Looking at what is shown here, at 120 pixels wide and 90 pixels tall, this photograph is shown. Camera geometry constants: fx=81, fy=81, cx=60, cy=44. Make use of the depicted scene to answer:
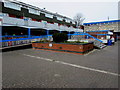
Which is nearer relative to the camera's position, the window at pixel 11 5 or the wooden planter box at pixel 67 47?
the wooden planter box at pixel 67 47

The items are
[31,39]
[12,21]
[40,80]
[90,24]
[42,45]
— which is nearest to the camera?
[40,80]

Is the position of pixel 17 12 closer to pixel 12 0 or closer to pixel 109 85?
pixel 12 0

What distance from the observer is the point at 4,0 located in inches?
690

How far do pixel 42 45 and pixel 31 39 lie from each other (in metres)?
3.27

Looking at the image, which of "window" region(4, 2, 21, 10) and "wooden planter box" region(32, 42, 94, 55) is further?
"window" region(4, 2, 21, 10)

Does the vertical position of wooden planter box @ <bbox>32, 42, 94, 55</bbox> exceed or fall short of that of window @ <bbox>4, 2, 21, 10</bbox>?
it falls short

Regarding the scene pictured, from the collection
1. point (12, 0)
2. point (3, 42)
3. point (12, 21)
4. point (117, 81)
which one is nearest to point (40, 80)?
point (117, 81)

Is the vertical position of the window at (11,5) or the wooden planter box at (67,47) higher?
the window at (11,5)

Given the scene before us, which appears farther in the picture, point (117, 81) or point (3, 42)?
point (3, 42)

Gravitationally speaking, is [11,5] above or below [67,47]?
above

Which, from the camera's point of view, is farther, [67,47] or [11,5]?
[11,5]

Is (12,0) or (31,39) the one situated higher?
(12,0)

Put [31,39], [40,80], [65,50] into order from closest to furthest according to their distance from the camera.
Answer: [40,80] → [65,50] → [31,39]

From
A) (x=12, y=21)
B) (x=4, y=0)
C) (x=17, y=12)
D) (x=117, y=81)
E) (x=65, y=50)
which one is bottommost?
(x=117, y=81)
